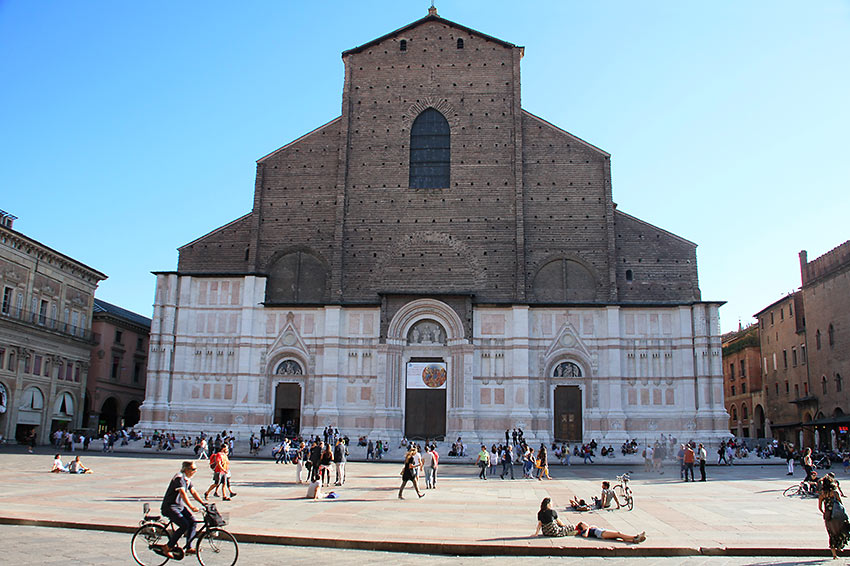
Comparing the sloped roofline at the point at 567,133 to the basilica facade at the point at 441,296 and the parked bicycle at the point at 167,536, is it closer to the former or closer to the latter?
the basilica facade at the point at 441,296

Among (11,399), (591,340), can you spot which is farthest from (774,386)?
(11,399)

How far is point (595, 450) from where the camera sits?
35406mm

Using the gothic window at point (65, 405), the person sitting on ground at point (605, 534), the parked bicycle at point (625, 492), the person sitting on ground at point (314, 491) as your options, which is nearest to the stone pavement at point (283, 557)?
the person sitting on ground at point (605, 534)

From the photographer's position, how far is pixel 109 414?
2041 inches

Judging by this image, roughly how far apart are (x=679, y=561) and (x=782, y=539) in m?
2.49

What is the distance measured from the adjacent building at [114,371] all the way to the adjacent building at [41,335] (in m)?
1.54

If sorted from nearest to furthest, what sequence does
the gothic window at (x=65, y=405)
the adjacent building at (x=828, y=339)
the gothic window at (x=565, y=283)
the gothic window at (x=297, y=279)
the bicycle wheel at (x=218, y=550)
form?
the bicycle wheel at (x=218, y=550) → the gothic window at (x=565, y=283) → the gothic window at (x=297, y=279) → the adjacent building at (x=828, y=339) → the gothic window at (x=65, y=405)

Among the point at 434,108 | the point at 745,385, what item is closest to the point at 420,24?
the point at 434,108

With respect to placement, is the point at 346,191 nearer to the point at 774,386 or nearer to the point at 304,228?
the point at 304,228

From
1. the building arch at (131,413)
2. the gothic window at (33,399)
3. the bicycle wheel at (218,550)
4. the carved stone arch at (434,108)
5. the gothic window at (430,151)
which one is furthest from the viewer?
the building arch at (131,413)

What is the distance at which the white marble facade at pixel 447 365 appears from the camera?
122 feet

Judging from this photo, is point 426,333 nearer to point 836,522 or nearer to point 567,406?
point 567,406

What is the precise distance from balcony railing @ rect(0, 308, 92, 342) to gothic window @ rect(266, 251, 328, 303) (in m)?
13.8

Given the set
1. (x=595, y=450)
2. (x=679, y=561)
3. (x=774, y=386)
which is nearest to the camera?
(x=679, y=561)
